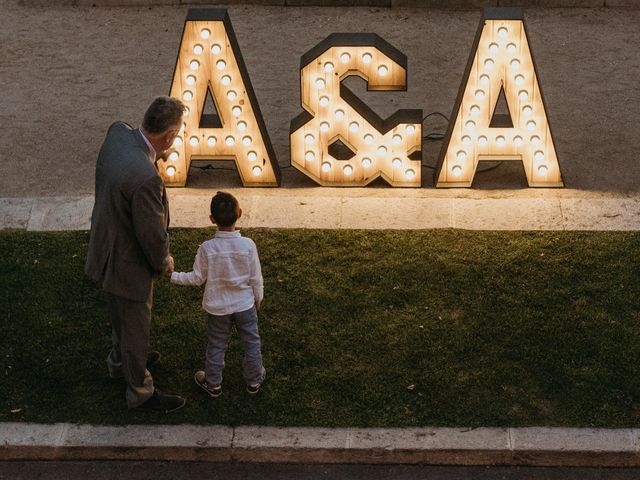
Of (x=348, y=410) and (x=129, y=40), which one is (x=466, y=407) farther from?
(x=129, y=40)

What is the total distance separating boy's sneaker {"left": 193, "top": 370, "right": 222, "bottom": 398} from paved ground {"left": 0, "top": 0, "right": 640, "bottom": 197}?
2886 mm

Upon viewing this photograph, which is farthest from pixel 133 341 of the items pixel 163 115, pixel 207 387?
pixel 163 115

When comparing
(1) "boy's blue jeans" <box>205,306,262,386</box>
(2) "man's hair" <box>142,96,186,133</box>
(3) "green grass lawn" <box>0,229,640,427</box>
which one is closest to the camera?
(2) "man's hair" <box>142,96,186,133</box>

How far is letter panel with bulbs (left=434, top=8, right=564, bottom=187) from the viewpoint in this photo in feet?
33.9

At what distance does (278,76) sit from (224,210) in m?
5.40

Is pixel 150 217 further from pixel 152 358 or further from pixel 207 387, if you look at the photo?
pixel 152 358

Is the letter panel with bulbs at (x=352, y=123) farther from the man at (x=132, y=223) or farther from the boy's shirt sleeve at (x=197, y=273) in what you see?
the boy's shirt sleeve at (x=197, y=273)

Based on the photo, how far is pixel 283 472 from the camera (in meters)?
7.83

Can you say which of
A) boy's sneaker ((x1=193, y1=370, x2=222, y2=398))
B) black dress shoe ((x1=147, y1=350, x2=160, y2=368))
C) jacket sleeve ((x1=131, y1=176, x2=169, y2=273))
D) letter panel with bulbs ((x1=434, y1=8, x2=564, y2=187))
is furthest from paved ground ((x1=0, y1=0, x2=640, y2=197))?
jacket sleeve ((x1=131, y1=176, x2=169, y2=273))

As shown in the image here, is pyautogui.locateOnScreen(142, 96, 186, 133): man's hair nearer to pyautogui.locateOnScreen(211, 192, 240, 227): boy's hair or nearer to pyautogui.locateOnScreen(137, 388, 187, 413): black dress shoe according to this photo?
pyautogui.locateOnScreen(211, 192, 240, 227): boy's hair

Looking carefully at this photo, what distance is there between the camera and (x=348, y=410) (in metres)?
8.14

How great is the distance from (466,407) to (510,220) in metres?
2.48

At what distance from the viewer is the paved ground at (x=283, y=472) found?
25.4 ft

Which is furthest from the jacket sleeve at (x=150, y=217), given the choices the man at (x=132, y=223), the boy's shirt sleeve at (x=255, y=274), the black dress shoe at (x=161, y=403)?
the black dress shoe at (x=161, y=403)
